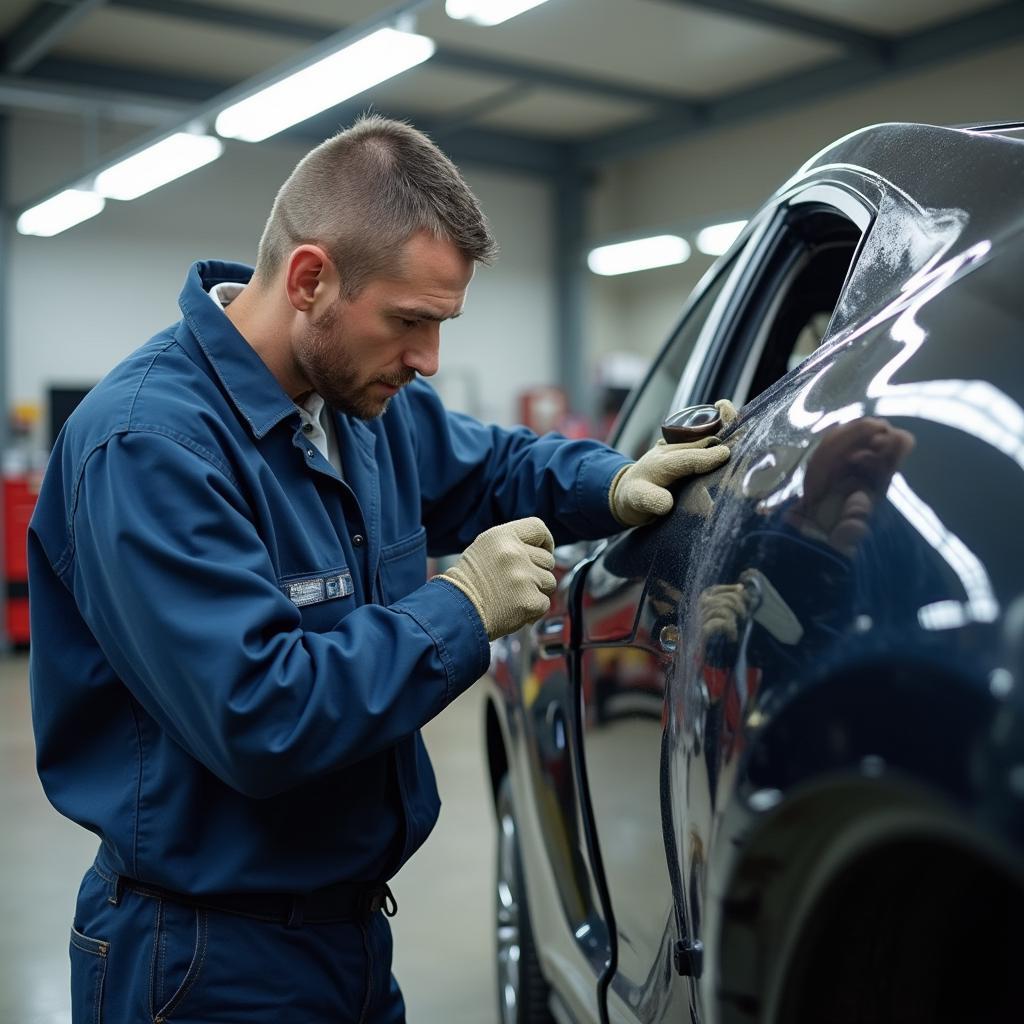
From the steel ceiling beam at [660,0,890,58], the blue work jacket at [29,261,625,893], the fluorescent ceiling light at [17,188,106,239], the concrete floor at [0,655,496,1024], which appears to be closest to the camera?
the blue work jacket at [29,261,625,893]

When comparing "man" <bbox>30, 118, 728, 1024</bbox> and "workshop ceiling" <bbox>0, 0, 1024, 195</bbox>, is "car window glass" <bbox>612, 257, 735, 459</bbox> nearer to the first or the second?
"man" <bbox>30, 118, 728, 1024</bbox>

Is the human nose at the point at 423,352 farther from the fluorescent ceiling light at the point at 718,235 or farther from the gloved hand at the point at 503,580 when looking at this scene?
the fluorescent ceiling light at the point at 718,235

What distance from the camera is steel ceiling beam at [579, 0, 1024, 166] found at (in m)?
9.27

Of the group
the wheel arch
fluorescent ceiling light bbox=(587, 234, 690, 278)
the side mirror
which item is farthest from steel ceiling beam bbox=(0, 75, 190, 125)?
the wheel arch

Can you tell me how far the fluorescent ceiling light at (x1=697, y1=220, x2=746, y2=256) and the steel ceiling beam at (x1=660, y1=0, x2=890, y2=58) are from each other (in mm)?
1500

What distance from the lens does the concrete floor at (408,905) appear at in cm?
326

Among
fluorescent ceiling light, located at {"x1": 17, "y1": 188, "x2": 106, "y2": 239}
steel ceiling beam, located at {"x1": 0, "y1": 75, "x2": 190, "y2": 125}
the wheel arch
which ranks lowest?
the wheel arch

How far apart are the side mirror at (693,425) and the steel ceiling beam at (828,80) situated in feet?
29.1

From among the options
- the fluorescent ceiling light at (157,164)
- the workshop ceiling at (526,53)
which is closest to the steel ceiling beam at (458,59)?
the workshop ceiling at (526,53)

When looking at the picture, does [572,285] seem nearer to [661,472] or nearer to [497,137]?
[497,137]

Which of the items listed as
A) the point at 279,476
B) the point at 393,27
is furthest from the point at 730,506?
the point at 393,27

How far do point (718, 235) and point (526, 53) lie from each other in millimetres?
2287

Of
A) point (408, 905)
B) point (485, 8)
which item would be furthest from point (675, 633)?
point (485, 8)

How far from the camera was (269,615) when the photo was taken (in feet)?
4.65
